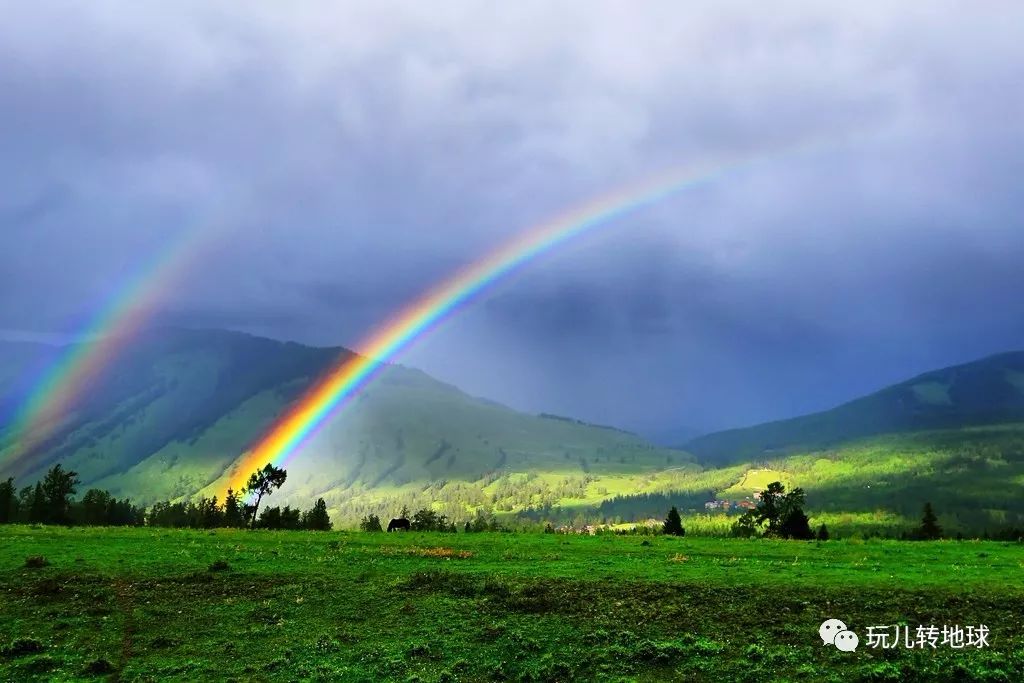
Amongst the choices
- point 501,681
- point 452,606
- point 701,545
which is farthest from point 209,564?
point 701,545

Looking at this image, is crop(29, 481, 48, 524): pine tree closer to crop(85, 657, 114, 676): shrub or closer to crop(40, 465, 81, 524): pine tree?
crop(40, 465, 81, 524): pine tree

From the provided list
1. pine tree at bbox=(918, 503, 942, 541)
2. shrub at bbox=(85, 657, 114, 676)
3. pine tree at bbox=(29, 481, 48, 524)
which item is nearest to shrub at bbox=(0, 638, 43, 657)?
shrub at bbox=(85, 657, 114, 676)

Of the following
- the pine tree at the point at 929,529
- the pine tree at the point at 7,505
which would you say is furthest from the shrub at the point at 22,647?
the pine tree at the point at 7,505

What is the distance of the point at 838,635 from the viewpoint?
2694 centimetres

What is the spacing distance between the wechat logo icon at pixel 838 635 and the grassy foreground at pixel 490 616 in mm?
363

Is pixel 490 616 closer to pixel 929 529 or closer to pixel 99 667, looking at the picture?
pixel 99 667

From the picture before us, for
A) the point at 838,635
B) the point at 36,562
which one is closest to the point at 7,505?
the point at 36,562

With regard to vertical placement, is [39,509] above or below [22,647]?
above

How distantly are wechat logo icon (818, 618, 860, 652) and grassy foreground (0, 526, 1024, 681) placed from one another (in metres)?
0.36

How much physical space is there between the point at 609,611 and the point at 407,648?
28.0 ft

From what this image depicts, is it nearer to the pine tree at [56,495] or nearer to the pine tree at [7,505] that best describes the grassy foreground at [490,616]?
the pine tree at [56,495]

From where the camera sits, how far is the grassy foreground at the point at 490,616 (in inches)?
1013

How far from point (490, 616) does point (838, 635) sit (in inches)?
535

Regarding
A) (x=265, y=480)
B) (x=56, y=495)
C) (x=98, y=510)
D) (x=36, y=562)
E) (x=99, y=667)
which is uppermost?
(x=265, y=480)
